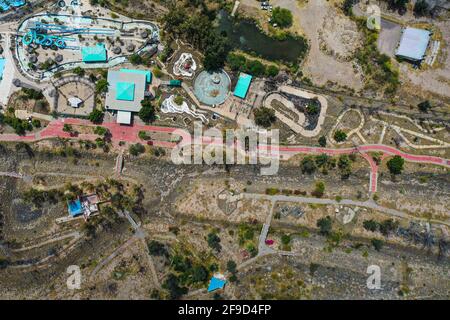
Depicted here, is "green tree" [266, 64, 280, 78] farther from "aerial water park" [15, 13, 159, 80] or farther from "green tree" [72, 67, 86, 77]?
"green tree" [72, 67, 86, 77]

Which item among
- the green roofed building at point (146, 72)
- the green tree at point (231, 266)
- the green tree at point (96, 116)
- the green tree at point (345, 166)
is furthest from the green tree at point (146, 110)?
the green tree at point (345, 166)

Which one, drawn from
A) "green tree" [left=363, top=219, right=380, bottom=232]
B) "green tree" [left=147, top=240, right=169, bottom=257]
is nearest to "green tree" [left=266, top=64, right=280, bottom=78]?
"green tree" [left=363, top=219, right=380, bottom=232]

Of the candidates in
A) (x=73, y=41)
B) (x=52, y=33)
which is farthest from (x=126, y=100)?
(x=52, y=33)

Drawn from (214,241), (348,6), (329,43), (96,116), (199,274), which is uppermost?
(348,6)

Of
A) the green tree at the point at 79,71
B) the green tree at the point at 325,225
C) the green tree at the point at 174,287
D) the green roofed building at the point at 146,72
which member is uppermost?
the green roofed building at the point at 146,72

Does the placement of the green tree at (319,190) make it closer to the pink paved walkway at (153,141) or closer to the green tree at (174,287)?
the pink paved walkway at (153,141)

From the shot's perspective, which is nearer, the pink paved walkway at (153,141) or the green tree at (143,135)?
the green tree at (143,135)

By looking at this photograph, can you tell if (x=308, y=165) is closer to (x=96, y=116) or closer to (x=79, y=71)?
(x=96, y=116)
